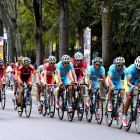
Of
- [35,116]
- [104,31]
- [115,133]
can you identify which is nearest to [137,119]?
[115,133]

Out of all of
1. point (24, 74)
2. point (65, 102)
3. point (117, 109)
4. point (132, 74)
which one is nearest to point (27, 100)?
point (24, 74)

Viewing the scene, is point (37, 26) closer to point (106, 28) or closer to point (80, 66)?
point (106, 28)

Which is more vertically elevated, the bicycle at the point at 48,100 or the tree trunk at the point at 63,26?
the tree trunk at the point at 63,26

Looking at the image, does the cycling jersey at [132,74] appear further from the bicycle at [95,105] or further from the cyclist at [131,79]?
the bicycle at [95,105]

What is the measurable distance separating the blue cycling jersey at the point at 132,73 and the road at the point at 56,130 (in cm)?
132

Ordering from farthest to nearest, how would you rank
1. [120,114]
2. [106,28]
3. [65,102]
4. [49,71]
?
1. [106,28]
2. [49,71]
3. [65,102]
4. [120,114]

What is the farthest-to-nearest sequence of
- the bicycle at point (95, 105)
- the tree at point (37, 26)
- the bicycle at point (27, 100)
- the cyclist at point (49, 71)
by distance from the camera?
the tree at point (37, 26) < the cyclist at point (49, 71) < the bicycle at point (27, 100) < the bicycle at point (95, 105)

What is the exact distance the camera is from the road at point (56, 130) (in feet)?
38.6

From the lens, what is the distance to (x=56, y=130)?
13.0m

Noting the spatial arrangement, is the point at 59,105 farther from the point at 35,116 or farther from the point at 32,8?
the point at 32,8

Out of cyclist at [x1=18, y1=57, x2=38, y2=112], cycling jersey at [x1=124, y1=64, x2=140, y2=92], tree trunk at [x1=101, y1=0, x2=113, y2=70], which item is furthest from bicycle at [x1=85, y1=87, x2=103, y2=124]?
tree trunk at [x1=101, y1=0, x2=113, y2=70]

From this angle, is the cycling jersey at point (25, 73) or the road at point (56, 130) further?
the cycling jersey at point (25, 73)

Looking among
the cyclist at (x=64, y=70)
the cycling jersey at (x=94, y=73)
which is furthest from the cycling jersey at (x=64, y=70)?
the cycling jersey at (x=94, y=73)

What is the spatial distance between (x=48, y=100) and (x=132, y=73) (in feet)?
14.7
